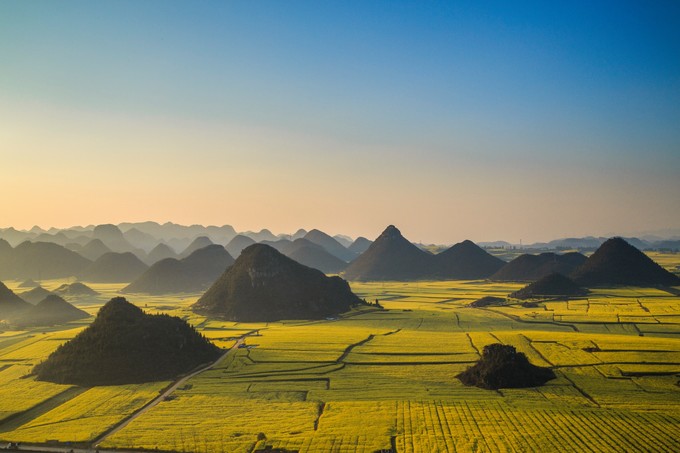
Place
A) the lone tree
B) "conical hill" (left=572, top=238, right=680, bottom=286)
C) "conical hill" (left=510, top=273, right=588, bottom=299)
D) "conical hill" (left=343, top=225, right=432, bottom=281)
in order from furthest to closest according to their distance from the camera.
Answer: "conical hill" (left=343, top=225, right=432, bottom=281) < "conical hill" (left=572, top=238, right=680, bottom=286) < "conical hill" (left=510, top=273, right=588, bottom=299) < the lone tree

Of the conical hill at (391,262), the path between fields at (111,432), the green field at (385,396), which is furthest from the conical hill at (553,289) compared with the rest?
the path between fields at (111,432)

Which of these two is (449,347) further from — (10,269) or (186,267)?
(10,269)

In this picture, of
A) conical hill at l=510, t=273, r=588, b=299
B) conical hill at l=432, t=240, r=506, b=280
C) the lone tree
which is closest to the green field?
the lone tree

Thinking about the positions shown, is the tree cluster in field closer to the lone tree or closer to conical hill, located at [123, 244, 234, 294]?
the lone tree

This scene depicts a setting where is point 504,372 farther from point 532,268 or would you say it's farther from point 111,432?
point 532,268

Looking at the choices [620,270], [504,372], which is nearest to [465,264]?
[620,270]
